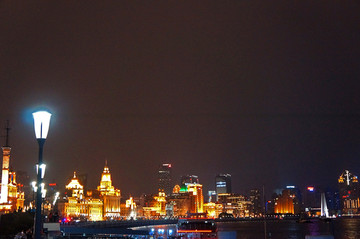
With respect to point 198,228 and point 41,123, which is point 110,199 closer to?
point 198,228

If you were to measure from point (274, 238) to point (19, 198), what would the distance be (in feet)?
224

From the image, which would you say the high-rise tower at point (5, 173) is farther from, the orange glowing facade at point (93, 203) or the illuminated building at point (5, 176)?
the orange glowing facade at point (93, 203)

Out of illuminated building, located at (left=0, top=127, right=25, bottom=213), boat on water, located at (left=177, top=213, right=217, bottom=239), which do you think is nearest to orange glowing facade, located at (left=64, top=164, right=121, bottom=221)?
illuminated building, located at (left=0, top=127, right=25, bottom=213)

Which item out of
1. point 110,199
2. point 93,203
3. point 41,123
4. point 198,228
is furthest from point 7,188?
point 41,123

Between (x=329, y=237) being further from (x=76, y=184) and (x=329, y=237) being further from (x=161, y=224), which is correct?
(x=76, y=184)

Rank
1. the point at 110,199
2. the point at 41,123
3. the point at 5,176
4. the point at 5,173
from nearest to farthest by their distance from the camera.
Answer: the point at 41,123, the point at 5,176, the point at 5,173, the point at 110,199

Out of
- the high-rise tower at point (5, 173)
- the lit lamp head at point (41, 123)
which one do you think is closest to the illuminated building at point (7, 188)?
the high-rise tower at point (5, 173)

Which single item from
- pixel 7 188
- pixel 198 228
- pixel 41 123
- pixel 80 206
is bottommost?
pixel 198 228

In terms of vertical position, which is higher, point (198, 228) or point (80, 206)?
point (80, 206)

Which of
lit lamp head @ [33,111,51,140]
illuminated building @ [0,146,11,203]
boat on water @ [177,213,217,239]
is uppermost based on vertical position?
illuminated building @ [0,146,11,203]

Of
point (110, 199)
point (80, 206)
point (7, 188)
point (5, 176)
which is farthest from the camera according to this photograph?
point (110, 199)

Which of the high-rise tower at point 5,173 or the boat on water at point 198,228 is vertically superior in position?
the high-rise tower at point 5,173

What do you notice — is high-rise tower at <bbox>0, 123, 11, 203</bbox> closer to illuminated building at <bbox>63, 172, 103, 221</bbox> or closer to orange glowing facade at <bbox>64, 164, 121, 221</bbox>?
orange glowing facade at <bbox>64, 164, 121, 221</bbox>

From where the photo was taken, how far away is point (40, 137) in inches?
362
